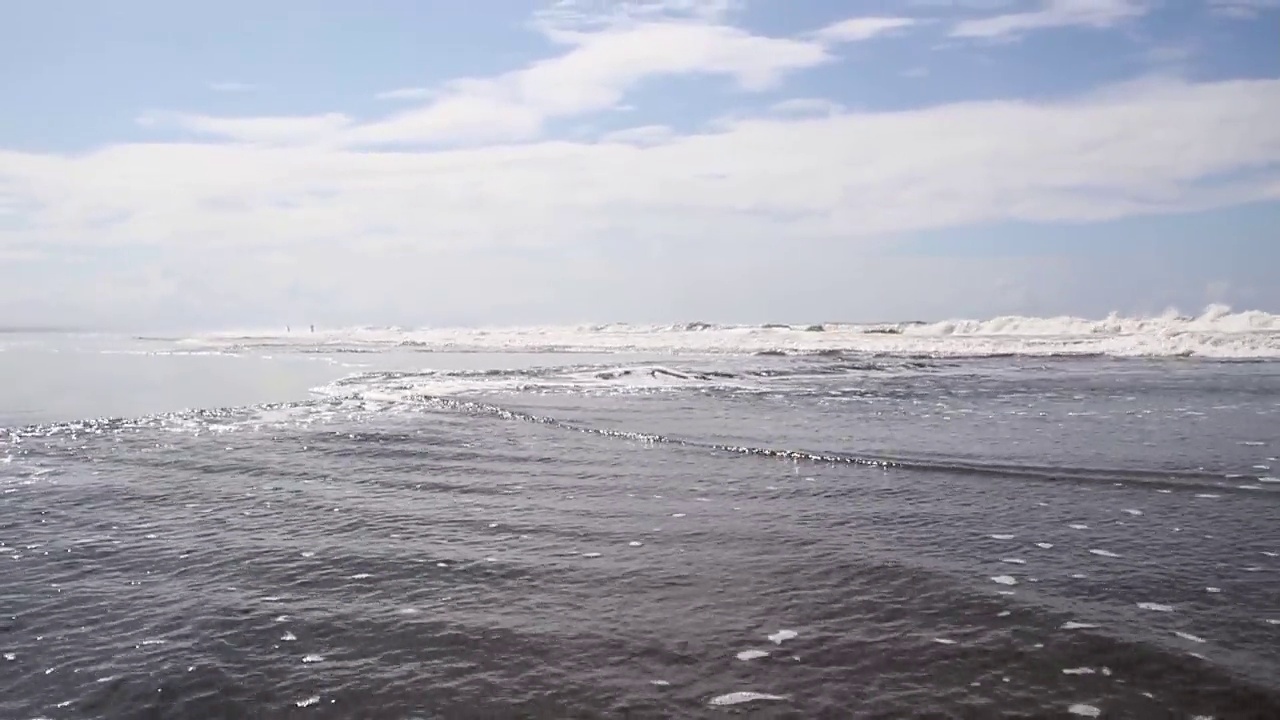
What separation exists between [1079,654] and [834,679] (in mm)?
1794

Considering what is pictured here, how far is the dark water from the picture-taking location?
5.34 meters

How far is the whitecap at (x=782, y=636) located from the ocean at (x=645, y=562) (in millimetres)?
36

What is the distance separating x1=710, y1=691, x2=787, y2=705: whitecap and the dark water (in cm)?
5

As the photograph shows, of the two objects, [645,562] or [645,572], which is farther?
[645,562]

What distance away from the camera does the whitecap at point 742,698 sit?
5.11m

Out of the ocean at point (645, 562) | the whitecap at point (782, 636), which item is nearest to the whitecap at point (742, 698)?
the ocean at point (645, 562)

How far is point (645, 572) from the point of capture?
7559mm

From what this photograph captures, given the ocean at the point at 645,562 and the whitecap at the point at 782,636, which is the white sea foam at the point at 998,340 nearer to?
the ocean at the point at 645,562

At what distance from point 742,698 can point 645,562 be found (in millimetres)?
2760

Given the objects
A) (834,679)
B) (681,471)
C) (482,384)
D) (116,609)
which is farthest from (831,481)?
(482,384)

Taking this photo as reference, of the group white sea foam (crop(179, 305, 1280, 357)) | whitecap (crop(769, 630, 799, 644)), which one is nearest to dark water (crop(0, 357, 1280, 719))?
whitecap (crop(769, 630, 799, 644))

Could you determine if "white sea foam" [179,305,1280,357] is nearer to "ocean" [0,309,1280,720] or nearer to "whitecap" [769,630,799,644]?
"ocean" [0,309,1280,720]

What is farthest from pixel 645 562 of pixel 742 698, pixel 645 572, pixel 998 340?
pixel 998 340

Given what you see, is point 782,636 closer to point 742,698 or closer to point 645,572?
point 742,698
